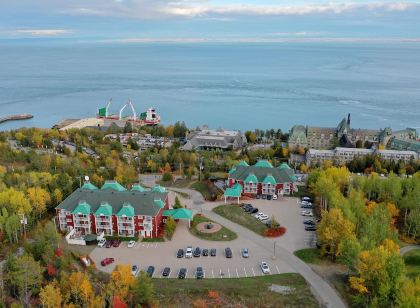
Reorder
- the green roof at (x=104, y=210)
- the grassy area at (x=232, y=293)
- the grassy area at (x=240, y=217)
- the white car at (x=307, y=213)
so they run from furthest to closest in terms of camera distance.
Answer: the white car at (x=307, y=213) → the grassy area at (x=240, y=217) → the green roof at (x=104, y=210) → the grassy area at (x=232, y=293)

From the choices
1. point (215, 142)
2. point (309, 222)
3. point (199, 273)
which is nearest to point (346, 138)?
point (215, 142)

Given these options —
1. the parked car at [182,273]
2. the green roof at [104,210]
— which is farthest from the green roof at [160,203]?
the parked car at [182,273]

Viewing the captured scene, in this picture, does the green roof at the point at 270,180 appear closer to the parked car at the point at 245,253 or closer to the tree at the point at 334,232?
the tree at the point at 334,232

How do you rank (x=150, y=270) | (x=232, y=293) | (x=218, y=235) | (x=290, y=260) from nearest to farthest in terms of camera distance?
(x=232, y=293) → (x=150, y=270) → (x=290, y=260) → (x=218, y=235)

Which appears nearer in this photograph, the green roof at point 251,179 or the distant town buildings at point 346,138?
the green roof at point 251,179

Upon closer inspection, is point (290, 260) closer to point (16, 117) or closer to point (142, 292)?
point (142, 292)

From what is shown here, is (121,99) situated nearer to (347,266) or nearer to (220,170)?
(220,170)
